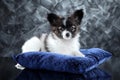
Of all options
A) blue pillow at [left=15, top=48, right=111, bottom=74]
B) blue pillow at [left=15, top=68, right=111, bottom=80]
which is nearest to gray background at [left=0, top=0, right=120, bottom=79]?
blue pillow at [left=15, top=68, right=111, bottom=80]

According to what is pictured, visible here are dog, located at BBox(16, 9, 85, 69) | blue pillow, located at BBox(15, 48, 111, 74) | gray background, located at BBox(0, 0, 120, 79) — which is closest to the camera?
blue pillow, located at BBox(15, 48, 111, 74)

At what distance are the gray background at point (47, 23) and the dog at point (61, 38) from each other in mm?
1509

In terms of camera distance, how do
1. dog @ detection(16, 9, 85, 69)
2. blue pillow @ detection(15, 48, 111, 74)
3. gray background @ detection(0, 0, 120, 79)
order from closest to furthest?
1. blue pillow @ detection(15, 48, 111, 74)
2. dog @ detection(16, 9, 85, 69)
3. gray background @ detection(0, 0, 120, 79)

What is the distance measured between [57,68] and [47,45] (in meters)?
0.21

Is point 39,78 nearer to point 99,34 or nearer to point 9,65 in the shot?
point 9,65

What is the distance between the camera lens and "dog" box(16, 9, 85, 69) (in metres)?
1.72

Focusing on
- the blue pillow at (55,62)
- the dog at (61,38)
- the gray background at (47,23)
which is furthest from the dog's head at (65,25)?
the gray background at (47,23)

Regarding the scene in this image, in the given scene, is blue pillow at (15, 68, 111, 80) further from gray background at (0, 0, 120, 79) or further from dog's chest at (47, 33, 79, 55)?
gray background at (0, 0, 120, 79)

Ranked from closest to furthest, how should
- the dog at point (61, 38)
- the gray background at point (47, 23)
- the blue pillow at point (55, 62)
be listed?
the blue pillow at point (55, 62)
the dog at point (61, 38)
the gray background at point (47, 23)

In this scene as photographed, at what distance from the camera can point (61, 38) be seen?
1769 mm

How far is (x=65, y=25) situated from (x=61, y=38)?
0.30 feet

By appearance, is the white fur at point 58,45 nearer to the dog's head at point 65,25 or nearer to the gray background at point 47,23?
the dog's head at point 65,25

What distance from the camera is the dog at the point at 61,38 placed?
5.63 feet

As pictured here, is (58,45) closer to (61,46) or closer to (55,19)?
(61,46)
